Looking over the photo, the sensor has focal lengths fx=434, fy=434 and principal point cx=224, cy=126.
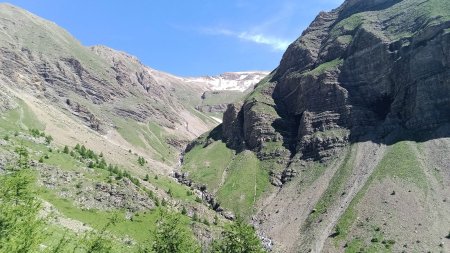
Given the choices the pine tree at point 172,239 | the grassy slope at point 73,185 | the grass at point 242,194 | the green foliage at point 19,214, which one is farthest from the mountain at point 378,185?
the green foliage at point 19,214

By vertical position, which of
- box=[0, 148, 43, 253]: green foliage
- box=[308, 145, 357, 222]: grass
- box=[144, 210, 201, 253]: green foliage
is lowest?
box=[144, 210, 201, 253]: green foliage

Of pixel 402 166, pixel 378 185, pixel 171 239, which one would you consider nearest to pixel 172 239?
pixel 171 239

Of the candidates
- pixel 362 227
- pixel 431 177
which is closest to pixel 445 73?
pixel 431 177

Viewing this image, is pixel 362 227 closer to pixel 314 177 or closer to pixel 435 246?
pixel 435 246

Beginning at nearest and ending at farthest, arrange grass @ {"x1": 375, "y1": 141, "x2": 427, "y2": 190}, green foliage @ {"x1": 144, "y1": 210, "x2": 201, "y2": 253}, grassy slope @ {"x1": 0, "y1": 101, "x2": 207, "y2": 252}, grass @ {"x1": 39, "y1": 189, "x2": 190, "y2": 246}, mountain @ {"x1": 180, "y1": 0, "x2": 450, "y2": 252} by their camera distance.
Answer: green foliage @ {"x1": 144, "y1": 210, "x2": 201, "y2": 253}, grass @ {"x1": 39, "y1": 189, "x2": 190, "y2": 246}, grassy slope @ {"x1": 0, "y1": 101, "x2": 207, "y2": 252}, mountain @ {"x1": 180, "y1": 0, "x2": 450, "y2": 252}, grass @ {"x1": 375, "y1": 141, "x2": 427, "y2": 190}

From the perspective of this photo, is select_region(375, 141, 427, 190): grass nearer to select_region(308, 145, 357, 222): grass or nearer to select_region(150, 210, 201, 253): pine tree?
select_region(308, 145, 357, 222): grass

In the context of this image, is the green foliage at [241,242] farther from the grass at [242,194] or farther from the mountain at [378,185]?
the grass at [242,194]

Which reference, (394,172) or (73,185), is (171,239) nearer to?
(73,185)

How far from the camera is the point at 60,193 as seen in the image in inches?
5049

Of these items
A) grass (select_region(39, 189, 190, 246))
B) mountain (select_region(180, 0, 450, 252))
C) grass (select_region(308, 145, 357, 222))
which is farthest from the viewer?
grass (select_region(308, 145, 357, 222))

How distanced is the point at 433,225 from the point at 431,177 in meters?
26.0

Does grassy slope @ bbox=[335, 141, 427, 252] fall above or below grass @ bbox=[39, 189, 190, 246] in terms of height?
above

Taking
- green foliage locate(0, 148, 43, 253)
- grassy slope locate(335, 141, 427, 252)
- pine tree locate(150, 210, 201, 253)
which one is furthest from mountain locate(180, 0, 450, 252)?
green foliage locate(0, 148, 43, 253)

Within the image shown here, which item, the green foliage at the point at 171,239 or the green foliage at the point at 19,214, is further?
the green foliage at the point at 171,239
